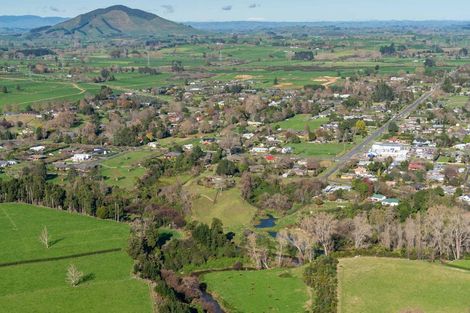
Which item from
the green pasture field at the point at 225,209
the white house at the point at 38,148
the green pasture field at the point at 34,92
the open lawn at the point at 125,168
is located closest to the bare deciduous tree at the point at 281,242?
the green pasture field at the point at 225,209

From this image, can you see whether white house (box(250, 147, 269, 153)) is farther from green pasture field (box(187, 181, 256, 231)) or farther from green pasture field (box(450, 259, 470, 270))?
green pasture field (box(450, 259, 470, 270))

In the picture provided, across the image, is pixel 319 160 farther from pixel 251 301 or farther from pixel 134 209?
pixel 251 301

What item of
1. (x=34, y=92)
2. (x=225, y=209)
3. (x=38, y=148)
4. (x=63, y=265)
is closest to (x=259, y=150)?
(x=225, y=209)

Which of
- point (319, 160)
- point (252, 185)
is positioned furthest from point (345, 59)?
point (252, 185)

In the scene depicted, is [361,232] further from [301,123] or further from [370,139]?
[301,123]

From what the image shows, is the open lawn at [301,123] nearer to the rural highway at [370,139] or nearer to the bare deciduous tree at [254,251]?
the rural highway at [370,139]
